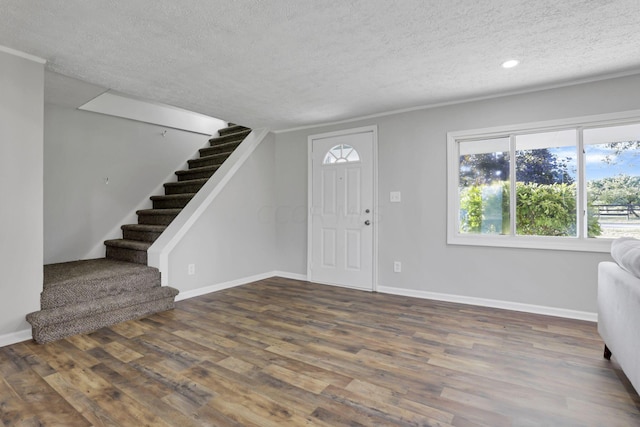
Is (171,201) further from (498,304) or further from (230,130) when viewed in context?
(498,304)

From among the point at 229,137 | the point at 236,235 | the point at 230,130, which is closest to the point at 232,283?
the point at 236,235

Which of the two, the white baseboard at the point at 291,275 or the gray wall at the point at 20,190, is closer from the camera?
the gray wall at the point at 20,190

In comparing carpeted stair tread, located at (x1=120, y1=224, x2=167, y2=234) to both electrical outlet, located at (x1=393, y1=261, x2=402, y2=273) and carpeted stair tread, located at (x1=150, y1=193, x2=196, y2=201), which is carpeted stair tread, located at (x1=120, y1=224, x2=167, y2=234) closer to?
carpeted stair tread, located at (x1=150, y1=193, x2=196, y2=201)

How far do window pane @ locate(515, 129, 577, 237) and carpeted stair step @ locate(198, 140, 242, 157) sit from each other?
371cm

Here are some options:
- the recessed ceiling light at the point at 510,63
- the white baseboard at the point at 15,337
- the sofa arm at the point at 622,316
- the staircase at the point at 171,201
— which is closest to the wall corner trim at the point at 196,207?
the staircase at the point at 171,201

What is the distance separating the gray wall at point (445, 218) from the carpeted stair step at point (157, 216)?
215 centimetres

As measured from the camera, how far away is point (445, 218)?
3.66m

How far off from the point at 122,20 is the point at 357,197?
2.96 m

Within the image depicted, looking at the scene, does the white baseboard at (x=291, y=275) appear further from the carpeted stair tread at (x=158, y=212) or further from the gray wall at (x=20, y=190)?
the gray wall at (x=20, y=190)

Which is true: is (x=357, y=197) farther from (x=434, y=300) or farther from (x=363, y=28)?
(x=363, y=28)

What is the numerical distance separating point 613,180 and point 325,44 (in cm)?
282

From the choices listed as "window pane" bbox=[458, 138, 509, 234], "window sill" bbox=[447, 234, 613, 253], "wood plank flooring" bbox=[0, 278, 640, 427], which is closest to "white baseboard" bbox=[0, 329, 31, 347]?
"wood plank flooring" bbox=[0, 278, 640, 427]

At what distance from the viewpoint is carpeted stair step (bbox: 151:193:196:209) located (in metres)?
4.37

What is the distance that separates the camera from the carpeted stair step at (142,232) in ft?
12.8
